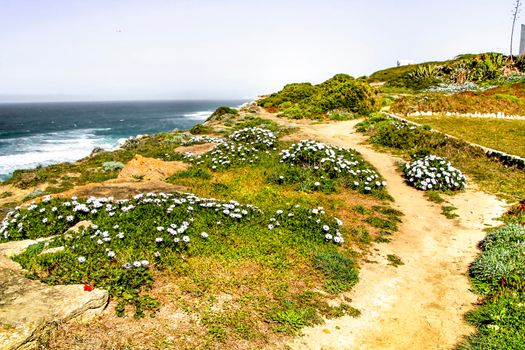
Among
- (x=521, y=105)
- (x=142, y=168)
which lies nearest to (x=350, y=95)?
(x=521, y=105)

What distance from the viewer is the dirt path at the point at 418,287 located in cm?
589

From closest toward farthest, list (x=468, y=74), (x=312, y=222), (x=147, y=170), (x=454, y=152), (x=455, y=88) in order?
1. (x=312, y=222)
2. (x=147, y=170)
3. (x=454, y=152)
4. (x=455, y=88)
5. (x=468, y=74)

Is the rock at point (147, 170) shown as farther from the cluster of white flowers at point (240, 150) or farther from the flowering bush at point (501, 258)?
the flowering bush at point (501, 258)

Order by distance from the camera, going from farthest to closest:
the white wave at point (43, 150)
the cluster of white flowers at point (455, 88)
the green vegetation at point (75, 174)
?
1. the cluster of white flowers at point (455, 88)
2. the white wave at point (43, 150)
3. the green vegetation at point (75, 174)

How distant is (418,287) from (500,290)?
1528 millimetres

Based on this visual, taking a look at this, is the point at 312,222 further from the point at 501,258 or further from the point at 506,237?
the point at 506,237

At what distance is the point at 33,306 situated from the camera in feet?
17.2

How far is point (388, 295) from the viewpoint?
719 centimetres

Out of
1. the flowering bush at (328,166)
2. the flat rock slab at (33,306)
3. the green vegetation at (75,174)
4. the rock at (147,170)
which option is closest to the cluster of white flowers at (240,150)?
the rock at (147,170)

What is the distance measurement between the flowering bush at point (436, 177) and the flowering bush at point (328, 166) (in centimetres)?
143

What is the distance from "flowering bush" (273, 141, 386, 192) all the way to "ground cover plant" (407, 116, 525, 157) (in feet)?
29.9

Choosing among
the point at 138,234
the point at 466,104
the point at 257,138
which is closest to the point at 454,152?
the point at 257,138

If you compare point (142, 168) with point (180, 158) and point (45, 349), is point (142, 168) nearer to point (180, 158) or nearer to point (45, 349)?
point (180, 158)

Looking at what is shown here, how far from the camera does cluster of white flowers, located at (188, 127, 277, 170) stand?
53.5ft
